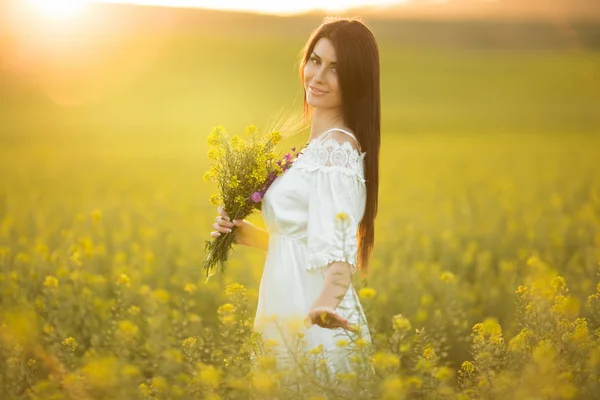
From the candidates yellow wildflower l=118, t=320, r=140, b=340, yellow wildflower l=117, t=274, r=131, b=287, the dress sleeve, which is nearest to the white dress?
the dress sleeve

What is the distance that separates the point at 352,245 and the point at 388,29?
41.0 metres

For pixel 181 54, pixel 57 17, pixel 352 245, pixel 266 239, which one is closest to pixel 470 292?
pixel 266 239

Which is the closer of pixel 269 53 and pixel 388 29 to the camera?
pixel 269 53

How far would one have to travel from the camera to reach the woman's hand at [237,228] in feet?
11.9

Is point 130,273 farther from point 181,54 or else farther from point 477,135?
point 181,54

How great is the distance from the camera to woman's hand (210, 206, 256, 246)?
11.9 feet

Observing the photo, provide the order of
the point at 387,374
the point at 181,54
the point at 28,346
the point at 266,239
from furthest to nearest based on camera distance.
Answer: the point at 181,54
the point at 266,239
the point at 28,346
the point at 387,374

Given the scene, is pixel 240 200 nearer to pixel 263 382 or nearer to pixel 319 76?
pixel 319 76

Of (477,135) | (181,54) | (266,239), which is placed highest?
(181,54)

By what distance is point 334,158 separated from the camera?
3.25 meters

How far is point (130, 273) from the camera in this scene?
21.2 feet

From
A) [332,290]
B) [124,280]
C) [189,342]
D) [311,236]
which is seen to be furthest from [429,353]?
[124,280]

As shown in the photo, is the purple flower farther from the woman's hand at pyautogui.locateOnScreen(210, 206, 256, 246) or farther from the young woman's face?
the young woman's face

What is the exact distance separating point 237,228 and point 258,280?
133 inches
